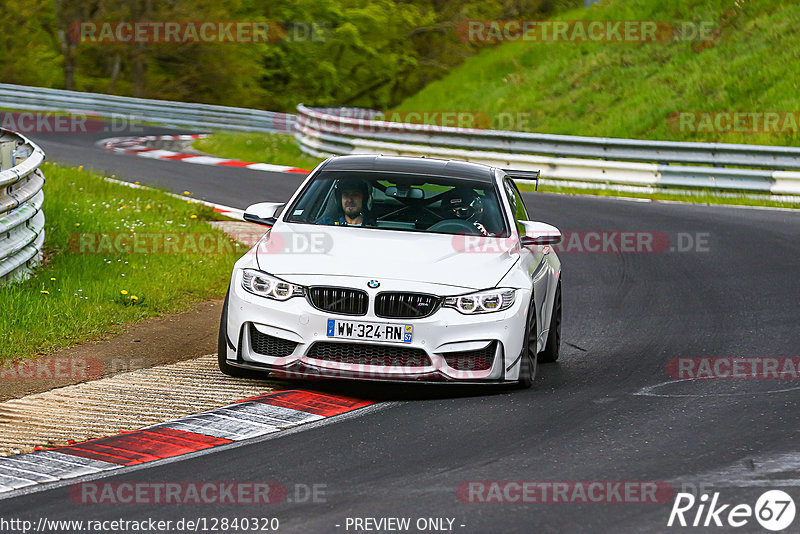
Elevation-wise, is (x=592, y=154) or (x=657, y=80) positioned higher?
(x=657, y=80)

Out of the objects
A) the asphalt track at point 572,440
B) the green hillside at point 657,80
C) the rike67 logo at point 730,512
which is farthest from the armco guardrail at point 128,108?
the rike67 logo at point 730,512

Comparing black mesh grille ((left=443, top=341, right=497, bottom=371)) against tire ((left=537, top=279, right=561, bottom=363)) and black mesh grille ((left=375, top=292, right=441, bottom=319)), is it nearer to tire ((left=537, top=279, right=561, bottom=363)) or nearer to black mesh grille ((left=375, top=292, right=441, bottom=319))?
black mesh grille ((left=375, top=292, right=441, bottom=319))

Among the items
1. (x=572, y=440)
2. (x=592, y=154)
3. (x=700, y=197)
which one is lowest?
(x=572, y=440)

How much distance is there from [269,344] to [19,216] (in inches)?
156

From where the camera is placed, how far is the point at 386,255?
→ 7.58 m

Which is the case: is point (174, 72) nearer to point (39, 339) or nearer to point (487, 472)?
point (39, 339)

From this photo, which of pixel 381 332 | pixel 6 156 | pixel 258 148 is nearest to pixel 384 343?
pixel 381 332

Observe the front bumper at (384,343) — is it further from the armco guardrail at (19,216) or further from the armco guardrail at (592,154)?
the armco guardrail at (592,154)

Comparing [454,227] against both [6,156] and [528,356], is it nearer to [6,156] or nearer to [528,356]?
[528,356]

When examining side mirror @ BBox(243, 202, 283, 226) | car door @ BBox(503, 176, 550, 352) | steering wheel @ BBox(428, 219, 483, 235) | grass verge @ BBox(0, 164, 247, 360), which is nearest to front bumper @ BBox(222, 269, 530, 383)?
car door @ BBox(503, 176, 550, 352)

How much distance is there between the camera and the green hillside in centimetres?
2627

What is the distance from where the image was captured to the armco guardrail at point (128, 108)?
3375 centimetres

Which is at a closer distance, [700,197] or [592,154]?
[700,197]

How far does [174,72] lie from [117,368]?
1603 inches
